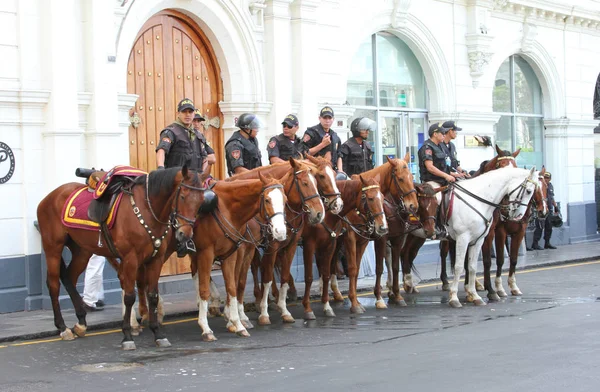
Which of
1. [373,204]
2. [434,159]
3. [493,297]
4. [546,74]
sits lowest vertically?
[493,297]

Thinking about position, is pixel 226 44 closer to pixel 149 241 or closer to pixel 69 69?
pixel 69 69

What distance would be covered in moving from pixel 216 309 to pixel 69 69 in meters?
4.06

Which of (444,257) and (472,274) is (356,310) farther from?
(444,257)

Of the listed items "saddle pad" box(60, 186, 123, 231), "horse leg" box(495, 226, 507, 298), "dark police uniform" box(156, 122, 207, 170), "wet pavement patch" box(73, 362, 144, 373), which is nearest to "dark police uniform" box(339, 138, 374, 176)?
"horse leg" box(495, 226, 507, 298)

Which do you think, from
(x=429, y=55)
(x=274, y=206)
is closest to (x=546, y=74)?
(x=429, y=55)

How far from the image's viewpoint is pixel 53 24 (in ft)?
44.0

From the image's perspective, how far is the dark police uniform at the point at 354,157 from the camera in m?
14.7

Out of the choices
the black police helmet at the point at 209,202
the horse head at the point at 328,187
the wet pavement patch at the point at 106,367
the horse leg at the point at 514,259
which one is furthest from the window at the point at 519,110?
the wet pavement patch at the point at 106,367

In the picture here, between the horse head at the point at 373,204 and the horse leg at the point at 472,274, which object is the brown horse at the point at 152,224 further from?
the horse leg at the point at 472,274

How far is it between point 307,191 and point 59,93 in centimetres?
437

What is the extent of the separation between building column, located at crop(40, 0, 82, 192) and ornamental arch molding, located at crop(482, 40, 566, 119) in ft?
42.3

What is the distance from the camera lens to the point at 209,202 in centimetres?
1081

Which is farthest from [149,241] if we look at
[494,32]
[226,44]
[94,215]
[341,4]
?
[494,32]

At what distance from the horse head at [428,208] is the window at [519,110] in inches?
408
